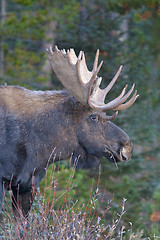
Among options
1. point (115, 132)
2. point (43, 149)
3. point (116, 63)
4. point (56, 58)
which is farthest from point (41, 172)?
point (116, 63)

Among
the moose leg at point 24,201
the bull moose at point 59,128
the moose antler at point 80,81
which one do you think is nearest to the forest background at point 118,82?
the moose leg at point 24,201

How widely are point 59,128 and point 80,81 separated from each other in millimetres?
611

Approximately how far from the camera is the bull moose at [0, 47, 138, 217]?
5.22 meters

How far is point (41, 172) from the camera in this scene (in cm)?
546

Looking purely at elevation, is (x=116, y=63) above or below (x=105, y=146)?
above

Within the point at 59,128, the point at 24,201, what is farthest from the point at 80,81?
the point at 24,201

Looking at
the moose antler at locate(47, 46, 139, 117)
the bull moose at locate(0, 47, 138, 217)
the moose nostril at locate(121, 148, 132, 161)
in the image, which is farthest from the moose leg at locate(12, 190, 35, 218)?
the moose antler at locate(47, 46, 139, 117)

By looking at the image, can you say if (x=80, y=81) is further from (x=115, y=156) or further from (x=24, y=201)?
(x=24, y=201)

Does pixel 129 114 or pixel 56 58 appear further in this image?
pixel 129 114

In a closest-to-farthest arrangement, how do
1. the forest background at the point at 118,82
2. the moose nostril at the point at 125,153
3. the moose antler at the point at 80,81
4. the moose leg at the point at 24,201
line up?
1. the moose antler at the point at 80,81
2. the moose nostril at the point at 125,153
3. the moose leg at the point at 24,201
4. the forest background at the point at 118,82

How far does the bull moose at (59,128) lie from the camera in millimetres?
5219

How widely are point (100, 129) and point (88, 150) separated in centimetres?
29

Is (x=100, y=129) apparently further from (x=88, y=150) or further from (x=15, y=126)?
(x=15, y=126)

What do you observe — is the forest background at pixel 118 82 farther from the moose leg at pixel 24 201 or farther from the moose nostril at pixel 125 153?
the moose nostril at pixel 125 153
